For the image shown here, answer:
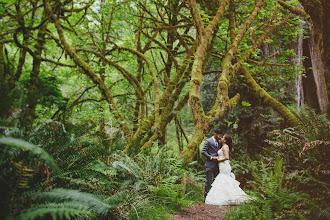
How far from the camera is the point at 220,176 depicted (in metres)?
6.18

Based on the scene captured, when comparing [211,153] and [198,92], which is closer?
[198,92]

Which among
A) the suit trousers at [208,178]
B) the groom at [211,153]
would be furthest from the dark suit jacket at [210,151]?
the suit trousers at [208,178]

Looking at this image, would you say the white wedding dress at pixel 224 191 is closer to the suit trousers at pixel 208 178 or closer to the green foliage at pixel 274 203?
the suit trousers at pixel 208 178

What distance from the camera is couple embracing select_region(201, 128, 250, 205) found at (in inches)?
223

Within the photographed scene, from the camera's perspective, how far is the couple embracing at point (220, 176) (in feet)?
18.6

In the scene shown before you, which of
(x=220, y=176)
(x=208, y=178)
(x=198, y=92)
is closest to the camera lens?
(x=198, y=92)

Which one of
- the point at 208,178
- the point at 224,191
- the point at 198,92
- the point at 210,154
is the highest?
the point at 198,92

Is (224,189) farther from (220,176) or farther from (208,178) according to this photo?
Result: (208,178)

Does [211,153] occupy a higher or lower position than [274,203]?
higher

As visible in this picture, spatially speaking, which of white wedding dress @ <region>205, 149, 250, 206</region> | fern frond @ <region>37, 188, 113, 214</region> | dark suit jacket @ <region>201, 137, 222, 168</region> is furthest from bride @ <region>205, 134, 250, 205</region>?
fern frond @ <region>37, 188, 113, 214</region>

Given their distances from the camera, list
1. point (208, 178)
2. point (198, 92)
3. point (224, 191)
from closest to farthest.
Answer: point (198, 92), point (224, 191), point (208, 178)

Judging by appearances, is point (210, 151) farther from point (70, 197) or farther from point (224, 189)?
point (70, 197)

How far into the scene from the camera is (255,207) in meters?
3.47

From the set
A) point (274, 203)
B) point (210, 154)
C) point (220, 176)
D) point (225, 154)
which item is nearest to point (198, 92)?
point (225, 154)
